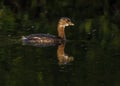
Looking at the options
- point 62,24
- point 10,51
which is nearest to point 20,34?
point 62,24

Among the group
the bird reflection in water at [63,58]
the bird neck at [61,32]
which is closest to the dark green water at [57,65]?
the bird reflection in water at [63,58]

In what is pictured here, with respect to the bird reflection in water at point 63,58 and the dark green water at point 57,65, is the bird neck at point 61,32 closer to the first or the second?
the dark green water at point 57,65

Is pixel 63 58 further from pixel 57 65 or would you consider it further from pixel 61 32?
pixel 61 32

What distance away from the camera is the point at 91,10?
23.3 metres

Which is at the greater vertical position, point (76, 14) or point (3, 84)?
point (76, 14)

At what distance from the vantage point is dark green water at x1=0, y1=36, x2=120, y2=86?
1291 centimetres

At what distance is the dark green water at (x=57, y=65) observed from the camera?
1291 centimetres

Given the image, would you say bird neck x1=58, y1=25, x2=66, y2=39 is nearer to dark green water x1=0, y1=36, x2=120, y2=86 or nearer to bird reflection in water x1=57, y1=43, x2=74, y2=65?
dark green water x1=0, y1=36, x2=120, y2=86

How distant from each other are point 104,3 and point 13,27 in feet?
13.2

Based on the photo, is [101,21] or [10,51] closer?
[10,51]

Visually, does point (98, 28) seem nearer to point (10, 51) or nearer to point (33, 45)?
point (33, 45)

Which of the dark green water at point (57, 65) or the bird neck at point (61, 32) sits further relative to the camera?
the bird neck at point (61, 32)

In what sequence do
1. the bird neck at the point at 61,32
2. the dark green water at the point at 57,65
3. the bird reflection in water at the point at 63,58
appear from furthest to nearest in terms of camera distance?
the bird neck at the point at 61,32 → the bird reflection in water at the point at 63,58 → the dark green water at the point at 57,65

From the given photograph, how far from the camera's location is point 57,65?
14398 millimetres
